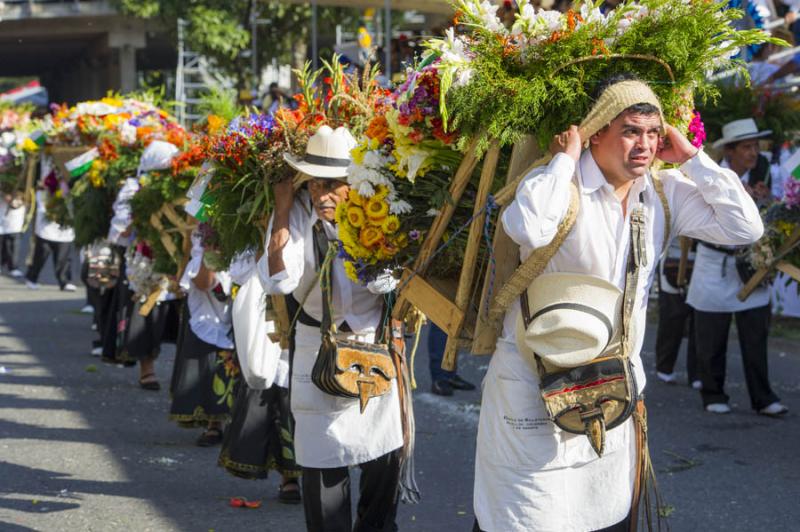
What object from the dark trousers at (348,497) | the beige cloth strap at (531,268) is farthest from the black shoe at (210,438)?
the beige cloth strap at (531,268)

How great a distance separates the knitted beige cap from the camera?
375 centimetres

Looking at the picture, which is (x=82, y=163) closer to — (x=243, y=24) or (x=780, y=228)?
(x=780, y=228)

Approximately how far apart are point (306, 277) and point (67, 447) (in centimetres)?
336

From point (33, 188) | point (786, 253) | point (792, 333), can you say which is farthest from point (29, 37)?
point (786, 253)

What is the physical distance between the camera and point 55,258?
15883 mm

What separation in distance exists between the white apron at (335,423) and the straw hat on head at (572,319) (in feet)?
4.47

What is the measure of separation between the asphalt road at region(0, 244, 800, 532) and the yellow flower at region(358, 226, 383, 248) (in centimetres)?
209

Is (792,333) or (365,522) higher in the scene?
(365,522)

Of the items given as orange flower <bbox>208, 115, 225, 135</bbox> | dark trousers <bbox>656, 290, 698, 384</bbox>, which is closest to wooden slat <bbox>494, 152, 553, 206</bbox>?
orange flower <bbox>208, 115, 225, 135</bbox>

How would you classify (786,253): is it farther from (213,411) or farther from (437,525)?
(213,411)

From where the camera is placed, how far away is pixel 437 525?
611cm

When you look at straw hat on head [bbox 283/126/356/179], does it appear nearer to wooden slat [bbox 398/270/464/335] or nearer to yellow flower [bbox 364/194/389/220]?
yellow flower [bbox 364/194/389/220]

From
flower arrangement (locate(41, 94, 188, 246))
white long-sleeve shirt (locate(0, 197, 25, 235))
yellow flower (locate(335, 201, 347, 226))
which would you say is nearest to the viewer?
yellow flower (locate(335, 201, 347, 226))

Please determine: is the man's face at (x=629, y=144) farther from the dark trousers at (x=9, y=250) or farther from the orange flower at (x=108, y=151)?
the dark trousers at (x=9, y=250)
